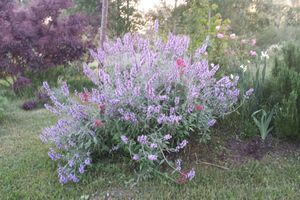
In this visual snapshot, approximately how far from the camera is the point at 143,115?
111 inches

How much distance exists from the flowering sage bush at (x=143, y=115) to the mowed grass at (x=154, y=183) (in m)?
0.11

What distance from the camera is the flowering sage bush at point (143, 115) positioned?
2740 mm

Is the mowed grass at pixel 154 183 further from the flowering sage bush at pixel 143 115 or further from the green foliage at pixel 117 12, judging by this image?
the green foliage at pixel 117 12

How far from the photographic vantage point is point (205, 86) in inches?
121

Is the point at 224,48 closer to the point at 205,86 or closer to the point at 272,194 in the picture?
the point at 205,86

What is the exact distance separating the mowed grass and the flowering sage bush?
0.37 feet

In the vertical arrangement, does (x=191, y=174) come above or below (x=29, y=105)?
above

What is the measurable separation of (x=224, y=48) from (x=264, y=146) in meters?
3.86

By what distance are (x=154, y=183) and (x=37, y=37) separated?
5097 mm

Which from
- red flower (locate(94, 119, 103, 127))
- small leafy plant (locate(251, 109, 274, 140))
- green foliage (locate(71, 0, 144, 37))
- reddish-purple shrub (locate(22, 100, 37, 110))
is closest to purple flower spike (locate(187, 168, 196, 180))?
red flower (locate(94, 119, 103, 127))

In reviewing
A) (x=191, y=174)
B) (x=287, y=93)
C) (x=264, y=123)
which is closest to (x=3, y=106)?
(x=191, y=174)

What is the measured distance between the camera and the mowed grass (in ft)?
8.39

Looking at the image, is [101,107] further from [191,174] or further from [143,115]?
[191,174]

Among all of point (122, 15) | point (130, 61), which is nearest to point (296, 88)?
point (130, 61)
